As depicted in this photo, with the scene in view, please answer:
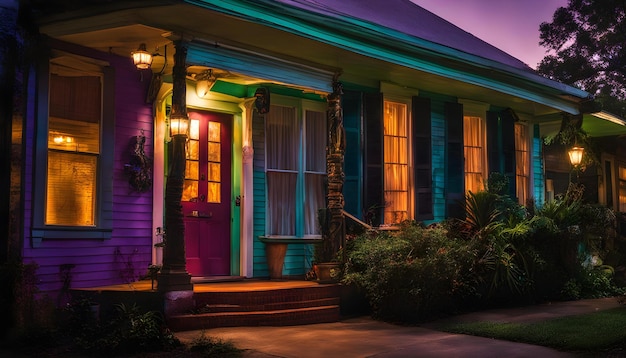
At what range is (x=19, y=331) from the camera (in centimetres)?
757

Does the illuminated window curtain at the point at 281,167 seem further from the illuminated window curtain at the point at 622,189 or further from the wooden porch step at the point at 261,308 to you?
the illuminated window curtain at the point at 622,189

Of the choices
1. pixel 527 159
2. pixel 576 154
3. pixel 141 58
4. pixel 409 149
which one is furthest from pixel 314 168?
pixel 576 154

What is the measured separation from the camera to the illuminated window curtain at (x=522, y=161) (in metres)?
15.1


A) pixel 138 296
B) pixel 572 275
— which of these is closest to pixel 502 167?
pixel 572 275

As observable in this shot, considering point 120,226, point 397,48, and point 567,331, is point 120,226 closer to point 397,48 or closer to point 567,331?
point 397,48

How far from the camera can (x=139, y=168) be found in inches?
378

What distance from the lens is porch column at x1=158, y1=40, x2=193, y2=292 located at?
26.9 ft

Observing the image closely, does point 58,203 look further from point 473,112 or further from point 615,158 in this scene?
point 615,158

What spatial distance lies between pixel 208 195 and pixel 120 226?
1.62 meters

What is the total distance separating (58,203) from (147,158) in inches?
56.8

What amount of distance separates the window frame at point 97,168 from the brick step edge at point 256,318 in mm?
1934

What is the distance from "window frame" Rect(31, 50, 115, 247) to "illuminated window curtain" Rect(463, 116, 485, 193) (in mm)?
7570

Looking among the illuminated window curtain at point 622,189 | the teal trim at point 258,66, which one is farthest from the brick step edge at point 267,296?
the illuminated window curtain at point 622,189

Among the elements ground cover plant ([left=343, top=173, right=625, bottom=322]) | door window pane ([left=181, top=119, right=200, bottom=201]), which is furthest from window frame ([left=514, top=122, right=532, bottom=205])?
door window pane ([left=181, top=119, right=200, bottom=201])
